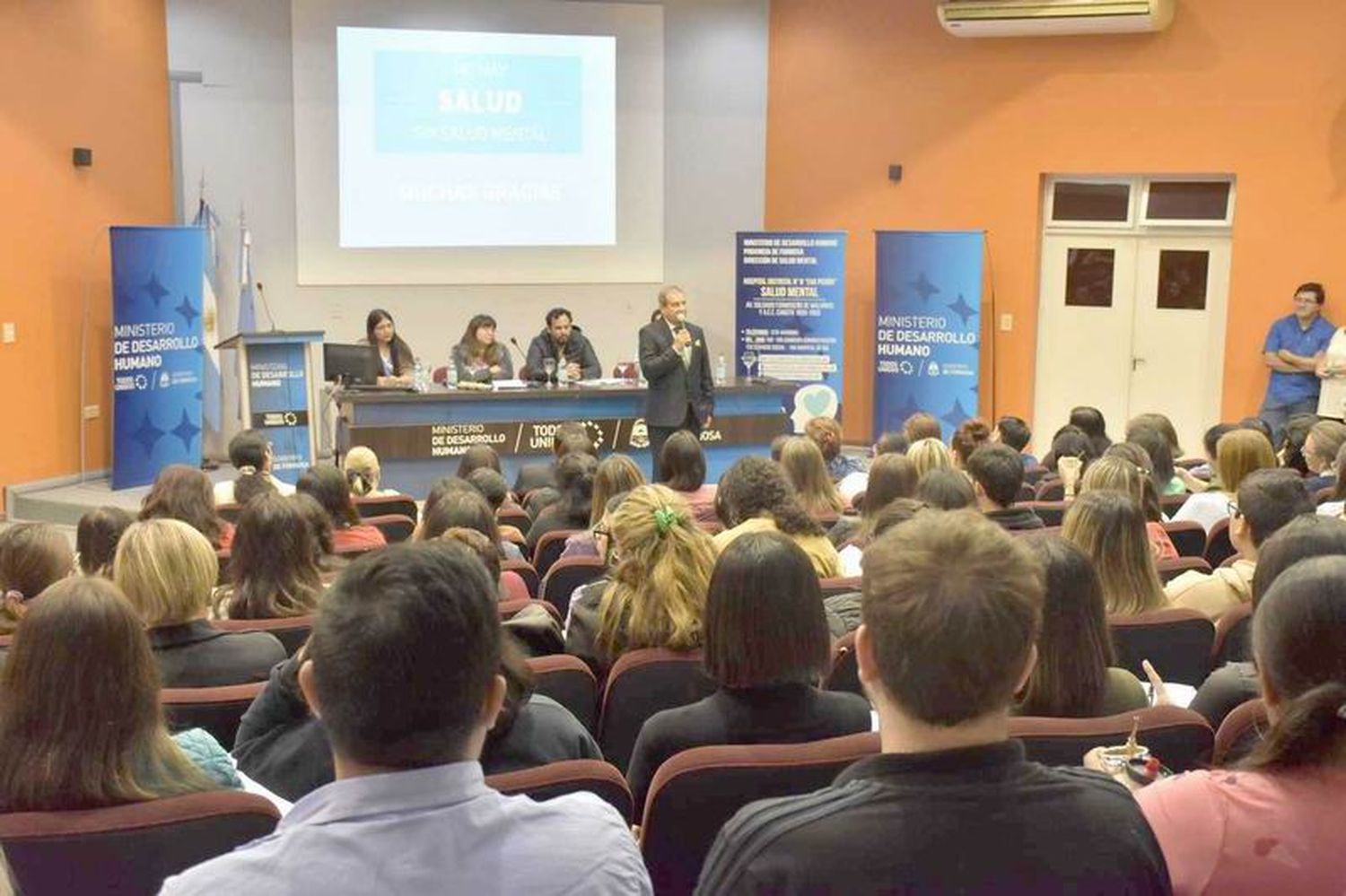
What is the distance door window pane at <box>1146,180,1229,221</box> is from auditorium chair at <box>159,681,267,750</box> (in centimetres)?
930

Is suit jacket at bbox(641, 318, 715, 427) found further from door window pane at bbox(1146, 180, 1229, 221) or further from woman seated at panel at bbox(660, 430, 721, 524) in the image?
door window pane at bbox(1146, 180, 1229, 221)

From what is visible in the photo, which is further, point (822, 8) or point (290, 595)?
point (822, 8)

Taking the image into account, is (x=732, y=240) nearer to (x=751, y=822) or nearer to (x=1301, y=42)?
(x=1301, y=42)

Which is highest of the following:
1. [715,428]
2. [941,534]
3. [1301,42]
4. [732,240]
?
[1301,42]

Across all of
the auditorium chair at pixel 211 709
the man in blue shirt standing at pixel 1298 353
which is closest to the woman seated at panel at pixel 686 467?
the auditorium chair at pixel 211 709

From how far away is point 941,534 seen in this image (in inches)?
58.6

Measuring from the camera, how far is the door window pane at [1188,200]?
10.5 metres

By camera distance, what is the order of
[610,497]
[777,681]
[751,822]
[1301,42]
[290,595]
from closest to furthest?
1. [751,822]
2. [777,681]
3. [290,595]
4. [610,497]
5. [1301,42]

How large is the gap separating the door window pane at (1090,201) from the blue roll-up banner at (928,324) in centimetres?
68

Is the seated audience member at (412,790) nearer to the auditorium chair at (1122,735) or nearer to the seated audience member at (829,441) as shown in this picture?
the auditorium chair at (1122,735)

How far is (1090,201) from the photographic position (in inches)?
432

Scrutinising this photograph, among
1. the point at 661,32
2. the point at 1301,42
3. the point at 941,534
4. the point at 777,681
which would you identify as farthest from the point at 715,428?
the point at 941,534

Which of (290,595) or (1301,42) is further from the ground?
(1301,42)

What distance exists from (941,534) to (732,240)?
1081cm
